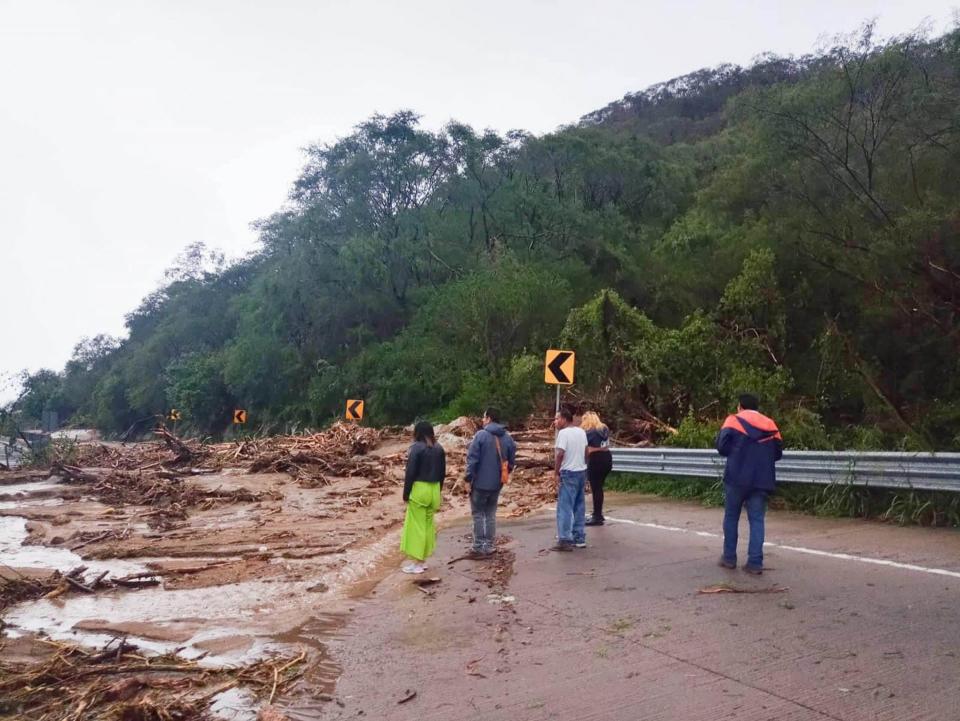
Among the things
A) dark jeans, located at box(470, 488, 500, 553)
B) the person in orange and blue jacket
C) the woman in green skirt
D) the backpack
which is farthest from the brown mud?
the person in orange and blue jacket

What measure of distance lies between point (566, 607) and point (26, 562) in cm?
805

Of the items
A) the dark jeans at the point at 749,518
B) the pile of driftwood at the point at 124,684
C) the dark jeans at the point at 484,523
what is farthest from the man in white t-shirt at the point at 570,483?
the pile of driftwood at the point at 124,684

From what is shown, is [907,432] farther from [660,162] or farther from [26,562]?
[660,162]

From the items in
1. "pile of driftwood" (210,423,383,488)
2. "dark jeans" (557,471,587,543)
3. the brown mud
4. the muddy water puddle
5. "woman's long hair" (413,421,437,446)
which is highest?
"woman's long hair" (413,421,437,446)

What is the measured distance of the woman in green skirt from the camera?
9.63m

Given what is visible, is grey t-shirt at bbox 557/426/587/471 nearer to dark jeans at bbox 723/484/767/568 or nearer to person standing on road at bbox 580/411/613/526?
person standing on road at bbox 580/411/613/526

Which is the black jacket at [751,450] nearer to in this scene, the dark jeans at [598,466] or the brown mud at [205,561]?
the brown mud at [205,561]

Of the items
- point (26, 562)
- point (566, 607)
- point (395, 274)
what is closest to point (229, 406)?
point (395, 274)

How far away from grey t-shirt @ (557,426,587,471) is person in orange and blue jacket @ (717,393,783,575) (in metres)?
2.22

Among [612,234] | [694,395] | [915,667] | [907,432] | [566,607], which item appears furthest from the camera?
[612,234]

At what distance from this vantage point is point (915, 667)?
543cm

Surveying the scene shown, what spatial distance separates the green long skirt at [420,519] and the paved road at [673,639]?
40 centimetres

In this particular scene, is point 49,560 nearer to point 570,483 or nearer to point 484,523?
point 484,523

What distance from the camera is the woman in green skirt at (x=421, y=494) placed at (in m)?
9.63
